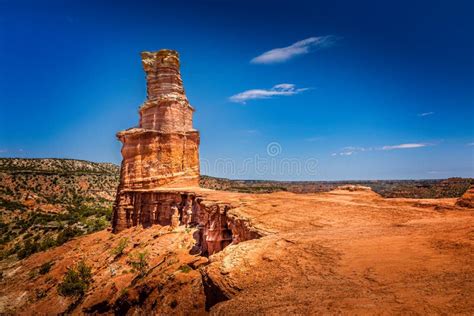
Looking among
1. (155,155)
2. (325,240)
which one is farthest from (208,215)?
(155,155)

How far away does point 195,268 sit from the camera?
13.7 metres

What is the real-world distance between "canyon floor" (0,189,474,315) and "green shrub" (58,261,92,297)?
4.60 ft

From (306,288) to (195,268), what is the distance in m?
8.78

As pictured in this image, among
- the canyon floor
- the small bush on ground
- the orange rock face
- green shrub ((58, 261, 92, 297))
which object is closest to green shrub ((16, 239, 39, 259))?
the orange rock face

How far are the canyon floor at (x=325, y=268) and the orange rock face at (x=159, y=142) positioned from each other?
11902 mm

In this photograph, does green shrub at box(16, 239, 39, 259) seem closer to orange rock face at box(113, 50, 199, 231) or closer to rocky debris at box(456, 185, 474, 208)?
orange rock face at box(113, 50, 199, 231)

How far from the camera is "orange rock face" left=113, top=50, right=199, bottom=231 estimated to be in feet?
94.3

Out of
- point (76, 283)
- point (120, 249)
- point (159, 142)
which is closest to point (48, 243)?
point (120, 249)

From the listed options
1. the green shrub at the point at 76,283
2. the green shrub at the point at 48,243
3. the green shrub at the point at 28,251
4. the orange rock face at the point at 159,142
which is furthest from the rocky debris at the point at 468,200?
the green shrub at the point at 28,251

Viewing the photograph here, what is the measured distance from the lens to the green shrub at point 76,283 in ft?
63.9

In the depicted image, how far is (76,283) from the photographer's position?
1970 centimetres

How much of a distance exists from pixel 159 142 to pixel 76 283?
1433cm

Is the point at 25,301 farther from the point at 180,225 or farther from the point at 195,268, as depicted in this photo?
the point at 195,268

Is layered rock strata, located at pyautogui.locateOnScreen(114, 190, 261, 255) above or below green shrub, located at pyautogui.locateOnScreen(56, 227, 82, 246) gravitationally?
above
